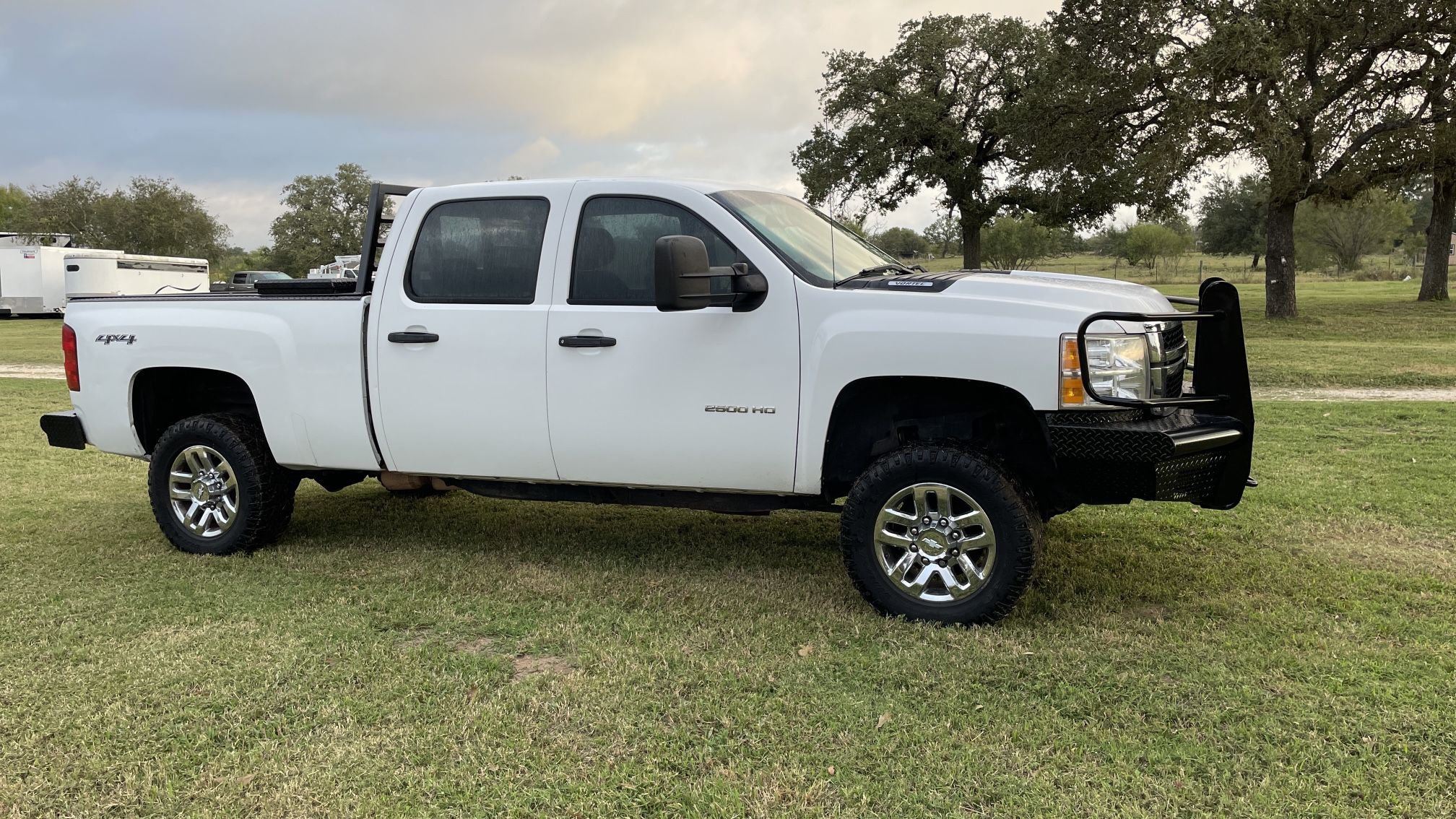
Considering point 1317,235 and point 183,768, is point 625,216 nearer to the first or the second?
point 183,768

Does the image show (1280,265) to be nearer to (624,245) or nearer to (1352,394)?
(1352,394)

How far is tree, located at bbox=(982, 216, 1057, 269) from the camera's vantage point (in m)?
51.2

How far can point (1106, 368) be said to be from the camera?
417 cm

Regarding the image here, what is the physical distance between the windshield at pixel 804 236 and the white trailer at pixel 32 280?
34.2m

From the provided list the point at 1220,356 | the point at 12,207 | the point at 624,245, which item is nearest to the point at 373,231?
the point at 624,245

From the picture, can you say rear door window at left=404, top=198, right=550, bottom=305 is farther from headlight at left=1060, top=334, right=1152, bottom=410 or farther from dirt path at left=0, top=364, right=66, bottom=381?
dirt path at left=0, top=364, right=66, bottom=381

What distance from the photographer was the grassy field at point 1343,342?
13727 millimetres

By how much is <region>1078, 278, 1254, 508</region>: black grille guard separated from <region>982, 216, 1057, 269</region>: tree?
46.3 meters

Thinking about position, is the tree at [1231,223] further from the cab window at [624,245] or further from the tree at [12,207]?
the tree at [12,207]

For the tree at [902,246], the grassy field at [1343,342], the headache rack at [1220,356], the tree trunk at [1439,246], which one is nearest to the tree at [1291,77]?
the grassy field at [1343,342]

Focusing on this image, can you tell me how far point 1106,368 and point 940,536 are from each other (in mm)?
942

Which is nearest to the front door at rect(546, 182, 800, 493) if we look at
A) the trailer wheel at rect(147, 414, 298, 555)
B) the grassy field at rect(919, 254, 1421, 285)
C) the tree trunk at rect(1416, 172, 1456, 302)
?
the trailer wheel at rect(147, 414, 298, 555)

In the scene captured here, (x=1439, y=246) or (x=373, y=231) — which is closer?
(x=373, y=231)

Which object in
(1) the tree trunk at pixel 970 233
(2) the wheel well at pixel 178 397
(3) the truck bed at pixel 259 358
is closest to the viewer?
(3) the truck bed at pixel 259 358
